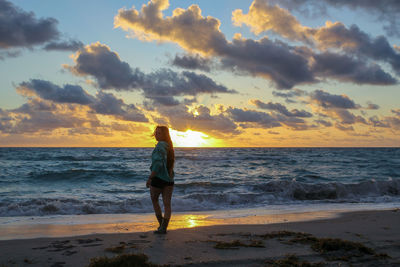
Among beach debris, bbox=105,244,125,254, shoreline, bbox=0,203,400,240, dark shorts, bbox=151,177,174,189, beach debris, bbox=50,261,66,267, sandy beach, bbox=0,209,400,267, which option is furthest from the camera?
shoreline, bbox=0,203,400,240

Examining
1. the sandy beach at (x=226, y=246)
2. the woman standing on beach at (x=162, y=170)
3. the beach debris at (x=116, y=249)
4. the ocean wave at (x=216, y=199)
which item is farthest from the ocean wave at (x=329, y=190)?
the beach debris at (x=116, y=249)

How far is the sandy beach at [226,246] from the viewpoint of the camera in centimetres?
450

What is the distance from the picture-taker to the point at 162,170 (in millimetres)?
6312

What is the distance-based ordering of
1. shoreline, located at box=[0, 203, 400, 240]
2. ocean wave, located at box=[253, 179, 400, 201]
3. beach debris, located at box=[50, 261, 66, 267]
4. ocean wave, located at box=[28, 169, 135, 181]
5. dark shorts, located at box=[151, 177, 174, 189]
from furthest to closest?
ocean wave, located at box=[28, 169, 135, 181]
ocean wave, located at box=[253, 179, 400, 201]
shoreline, located at box=[0, 203, 400, 240]
dark shorts, located at box=[151, 177, 174, 189]
beach debris, located at box=[50, 261, 66, 267]

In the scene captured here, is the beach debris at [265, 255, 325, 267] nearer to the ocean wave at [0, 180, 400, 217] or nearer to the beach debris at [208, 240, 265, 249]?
the beach debris at [208, 240, 265, 249]

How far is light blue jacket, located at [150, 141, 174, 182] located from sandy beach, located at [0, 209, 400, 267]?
112cm

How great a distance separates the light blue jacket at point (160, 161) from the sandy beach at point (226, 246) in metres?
1.12

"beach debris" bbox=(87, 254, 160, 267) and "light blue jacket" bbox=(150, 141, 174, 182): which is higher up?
"light blue jacket" bbox=(150, 141, 174, 182)

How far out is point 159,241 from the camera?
5.66 m

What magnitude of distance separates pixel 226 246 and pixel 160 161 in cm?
199

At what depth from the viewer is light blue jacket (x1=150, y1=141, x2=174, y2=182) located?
6.21 meters

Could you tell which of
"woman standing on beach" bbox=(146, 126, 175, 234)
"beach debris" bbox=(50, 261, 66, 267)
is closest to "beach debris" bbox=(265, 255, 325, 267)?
"woman standing on beach" bbox=(146, 126, 175, 234)

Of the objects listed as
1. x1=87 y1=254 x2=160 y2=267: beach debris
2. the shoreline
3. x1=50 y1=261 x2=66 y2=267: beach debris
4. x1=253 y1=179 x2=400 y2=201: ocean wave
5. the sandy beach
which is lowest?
x1=253 y1=179 x2=400 y2=201: ocean wave

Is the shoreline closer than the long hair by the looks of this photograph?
No
